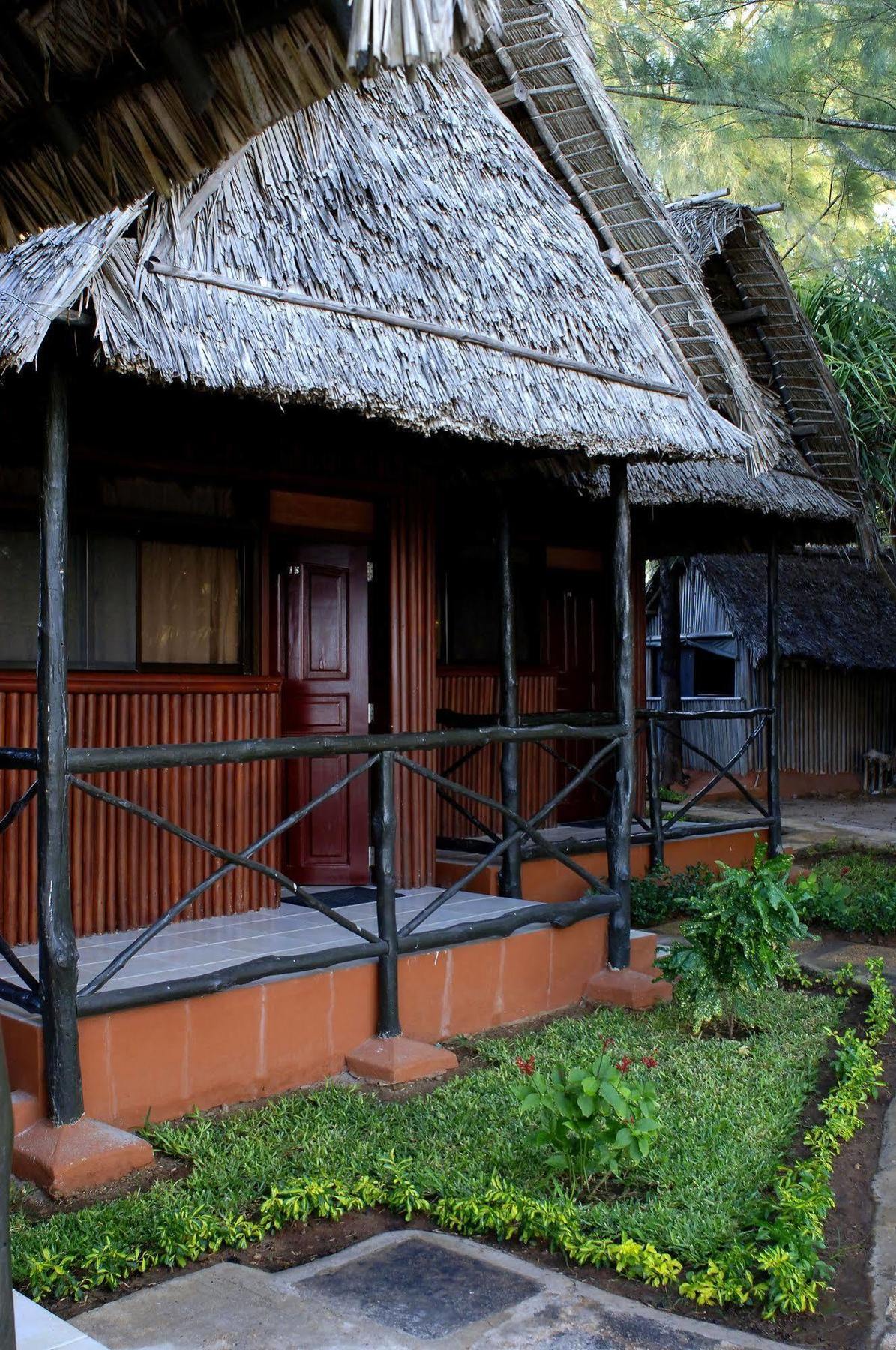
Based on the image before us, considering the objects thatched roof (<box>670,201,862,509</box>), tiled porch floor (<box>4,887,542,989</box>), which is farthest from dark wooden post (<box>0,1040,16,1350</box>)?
thatched roof (<box>670,201,862,509</box>)

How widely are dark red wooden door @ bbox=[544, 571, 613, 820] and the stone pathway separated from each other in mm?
6274

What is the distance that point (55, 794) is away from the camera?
4.27 meters

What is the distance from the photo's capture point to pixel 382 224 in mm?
5359

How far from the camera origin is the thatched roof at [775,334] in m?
9.03

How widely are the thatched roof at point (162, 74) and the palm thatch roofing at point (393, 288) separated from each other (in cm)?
90

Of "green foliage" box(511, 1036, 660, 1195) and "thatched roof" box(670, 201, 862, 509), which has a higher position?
"thatched roof" box(670, 201, 862, 509)

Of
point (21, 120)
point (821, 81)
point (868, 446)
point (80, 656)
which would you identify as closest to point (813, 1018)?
point (80, 656)

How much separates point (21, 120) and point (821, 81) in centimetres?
1054

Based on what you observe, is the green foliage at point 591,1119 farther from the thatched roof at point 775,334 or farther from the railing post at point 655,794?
the thatched roof at point 775,334

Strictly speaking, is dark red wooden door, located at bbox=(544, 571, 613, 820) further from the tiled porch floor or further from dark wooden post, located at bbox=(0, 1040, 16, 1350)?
dark wooden post, located at bbox=(0, 1040, 16, 1350)

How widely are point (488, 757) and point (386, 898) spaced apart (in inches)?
130

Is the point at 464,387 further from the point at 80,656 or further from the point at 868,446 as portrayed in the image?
the point at 868,446

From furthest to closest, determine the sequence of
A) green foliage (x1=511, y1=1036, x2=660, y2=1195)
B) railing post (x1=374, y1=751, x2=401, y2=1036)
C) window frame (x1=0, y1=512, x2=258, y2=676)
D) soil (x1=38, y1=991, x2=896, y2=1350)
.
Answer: window frame (x1=0, y1=512, x2=258, y2=676)
railing post (x1=374, y1=751, x2=401, y2=1036)
green foliage (x1=511, y1=1036, x2=660, y2=1195)
soil (x1=38, y1=991, x2=896, y2=1350)

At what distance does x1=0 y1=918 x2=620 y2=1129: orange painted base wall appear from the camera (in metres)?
4.43
